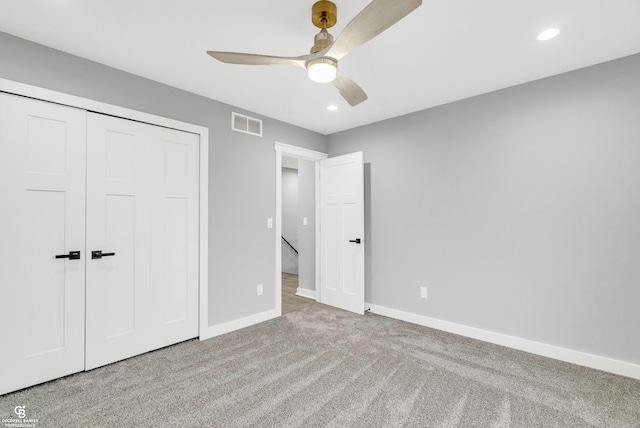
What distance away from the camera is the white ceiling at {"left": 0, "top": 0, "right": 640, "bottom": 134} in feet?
5.69

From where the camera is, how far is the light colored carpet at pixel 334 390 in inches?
69.6

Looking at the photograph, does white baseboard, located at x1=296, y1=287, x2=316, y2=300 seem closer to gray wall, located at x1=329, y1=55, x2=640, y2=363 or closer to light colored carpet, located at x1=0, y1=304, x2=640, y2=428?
gray wall, located at x1=329, y1=55, x2=640, y2=363

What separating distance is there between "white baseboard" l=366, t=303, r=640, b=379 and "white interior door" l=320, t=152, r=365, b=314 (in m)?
0.61

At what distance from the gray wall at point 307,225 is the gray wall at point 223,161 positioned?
820 mm

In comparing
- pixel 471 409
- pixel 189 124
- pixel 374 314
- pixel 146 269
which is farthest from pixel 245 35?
pixel 374 314

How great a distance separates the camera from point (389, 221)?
12.1ft

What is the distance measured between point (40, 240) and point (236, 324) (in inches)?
74.2

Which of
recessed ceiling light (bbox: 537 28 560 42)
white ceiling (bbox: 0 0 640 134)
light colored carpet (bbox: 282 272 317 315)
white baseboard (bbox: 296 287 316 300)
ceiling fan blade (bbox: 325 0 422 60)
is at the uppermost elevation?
white ceiling (bbox: 0 0 640 134)

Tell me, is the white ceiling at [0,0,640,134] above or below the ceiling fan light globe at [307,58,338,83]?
above

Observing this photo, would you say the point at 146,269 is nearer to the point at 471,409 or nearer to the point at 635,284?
the point at 471,409

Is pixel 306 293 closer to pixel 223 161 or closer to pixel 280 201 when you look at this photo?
pixel 280 201

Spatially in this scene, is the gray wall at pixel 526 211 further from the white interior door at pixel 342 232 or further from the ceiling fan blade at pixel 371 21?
the ceiling fan blade at pixel 371 21

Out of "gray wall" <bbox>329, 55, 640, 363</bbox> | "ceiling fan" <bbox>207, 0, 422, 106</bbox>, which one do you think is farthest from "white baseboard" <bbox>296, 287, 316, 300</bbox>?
"ceiling fan" <bbox>207, 0, 422, 106</bbox>

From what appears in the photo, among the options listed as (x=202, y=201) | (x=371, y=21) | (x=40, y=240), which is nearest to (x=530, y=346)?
(x=371, y=21)
